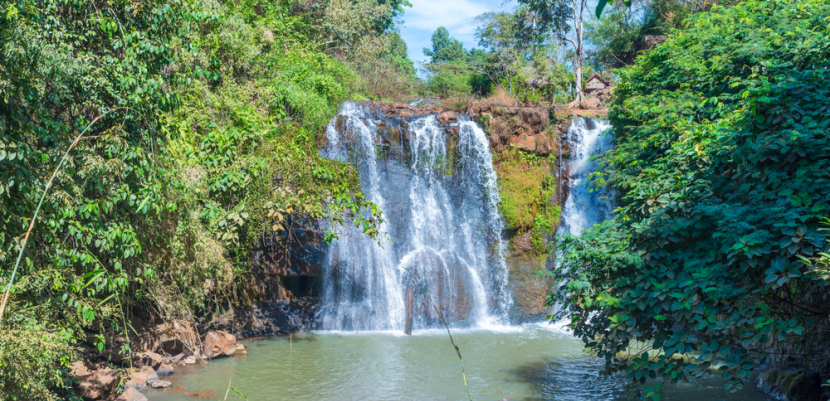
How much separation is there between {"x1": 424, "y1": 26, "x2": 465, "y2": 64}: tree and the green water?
50.1m

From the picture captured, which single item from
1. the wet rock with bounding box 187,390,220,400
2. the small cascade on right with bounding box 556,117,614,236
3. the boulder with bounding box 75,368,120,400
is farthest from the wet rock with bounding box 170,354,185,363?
the small cascade on right with bounding box 556,117,614,236

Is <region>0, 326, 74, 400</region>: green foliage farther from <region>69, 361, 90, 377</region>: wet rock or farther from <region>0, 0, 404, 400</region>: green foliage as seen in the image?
<region>69, 361, 90, 377</region>: wet rock

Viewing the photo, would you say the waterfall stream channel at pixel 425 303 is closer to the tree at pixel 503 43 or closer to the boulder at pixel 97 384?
the boulder at pixel 97 384

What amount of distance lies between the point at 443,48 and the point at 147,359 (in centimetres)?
5742

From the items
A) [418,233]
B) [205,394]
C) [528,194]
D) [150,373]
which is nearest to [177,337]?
[150,373]

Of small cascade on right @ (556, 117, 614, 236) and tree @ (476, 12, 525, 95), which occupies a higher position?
tree @ (476, 12, 525, 95)

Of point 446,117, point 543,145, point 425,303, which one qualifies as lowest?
point 425,303

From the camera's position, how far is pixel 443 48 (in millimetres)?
61469

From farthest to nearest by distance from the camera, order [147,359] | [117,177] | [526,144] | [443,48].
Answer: [443,48] → [526,144] → [147,359] → [117,177]

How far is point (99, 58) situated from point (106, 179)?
4.39 ft

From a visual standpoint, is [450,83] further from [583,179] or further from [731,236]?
[731,236]

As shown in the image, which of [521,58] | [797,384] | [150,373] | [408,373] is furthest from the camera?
[521,58]

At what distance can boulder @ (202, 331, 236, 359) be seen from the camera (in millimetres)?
9531

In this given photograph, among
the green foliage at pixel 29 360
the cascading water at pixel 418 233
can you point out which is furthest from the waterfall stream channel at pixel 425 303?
the green foliage at pixel 29 360
